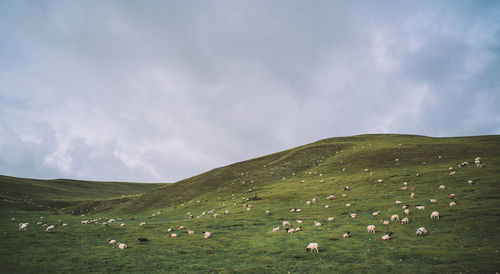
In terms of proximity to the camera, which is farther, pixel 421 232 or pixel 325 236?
pixel 325 236

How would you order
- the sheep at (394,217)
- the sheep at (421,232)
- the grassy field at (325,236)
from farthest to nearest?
the sheep at (394,217)
the sheep at (421,232)
the grassy field at (325,236)

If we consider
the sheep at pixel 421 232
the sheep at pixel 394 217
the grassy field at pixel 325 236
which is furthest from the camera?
the sheep at pixel 394 217

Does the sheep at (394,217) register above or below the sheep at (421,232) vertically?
above

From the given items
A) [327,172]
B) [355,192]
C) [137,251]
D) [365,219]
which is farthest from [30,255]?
[327,172]

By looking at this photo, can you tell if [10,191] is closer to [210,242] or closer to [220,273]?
[210,242]

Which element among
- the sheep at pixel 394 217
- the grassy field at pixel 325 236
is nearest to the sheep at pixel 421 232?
the grassy field at pixel 325 236

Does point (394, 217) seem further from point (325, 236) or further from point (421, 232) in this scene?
point (325, 236)

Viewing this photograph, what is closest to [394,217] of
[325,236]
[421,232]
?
[421,232]

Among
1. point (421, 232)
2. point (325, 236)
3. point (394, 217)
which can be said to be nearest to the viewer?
point (421, 232)

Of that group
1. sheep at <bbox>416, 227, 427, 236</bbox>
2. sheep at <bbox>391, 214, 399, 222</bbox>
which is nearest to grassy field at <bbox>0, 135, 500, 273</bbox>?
sheep at <bbox>416, 227, 427, 236</bbox>

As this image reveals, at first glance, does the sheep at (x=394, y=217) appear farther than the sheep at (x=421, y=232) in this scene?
Yes

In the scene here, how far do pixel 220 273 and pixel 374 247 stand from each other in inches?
339

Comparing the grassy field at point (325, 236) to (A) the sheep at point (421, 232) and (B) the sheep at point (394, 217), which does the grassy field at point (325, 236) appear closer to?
(A) the sheep at point (421, 232)

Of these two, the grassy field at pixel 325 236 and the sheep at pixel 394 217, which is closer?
the grassy field at pixel 325 236
